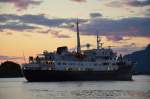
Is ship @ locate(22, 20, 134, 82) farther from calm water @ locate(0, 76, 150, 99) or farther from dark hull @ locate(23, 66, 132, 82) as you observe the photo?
calm water @ locate(0, 76, 150, 99)

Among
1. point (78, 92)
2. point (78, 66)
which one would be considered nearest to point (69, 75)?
point (78, 66)

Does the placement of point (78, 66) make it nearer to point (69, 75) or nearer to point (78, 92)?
point (69, 75)

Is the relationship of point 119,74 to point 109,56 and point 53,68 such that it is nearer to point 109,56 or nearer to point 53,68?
point 109,56

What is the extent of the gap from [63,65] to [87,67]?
292 inches

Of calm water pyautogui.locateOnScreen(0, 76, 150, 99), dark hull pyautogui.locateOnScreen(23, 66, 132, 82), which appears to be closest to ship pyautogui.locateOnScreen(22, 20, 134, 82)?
dark hull pyautogui.locateOnScreen(23, 66, 132, 82)

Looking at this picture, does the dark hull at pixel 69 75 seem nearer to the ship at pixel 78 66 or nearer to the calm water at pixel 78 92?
the ship at pixel 78 66

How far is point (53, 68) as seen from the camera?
129 metres

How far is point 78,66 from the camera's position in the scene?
433 ft

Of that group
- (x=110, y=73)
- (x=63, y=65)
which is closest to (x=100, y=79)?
(x=110, y=73)

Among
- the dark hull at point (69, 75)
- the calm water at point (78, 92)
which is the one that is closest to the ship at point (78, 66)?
the dark hull at point (69, 75)

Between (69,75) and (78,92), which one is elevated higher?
(78,92)

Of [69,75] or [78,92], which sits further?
[69,75]

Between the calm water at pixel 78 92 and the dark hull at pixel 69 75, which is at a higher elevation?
the calm water at pixel 78 92

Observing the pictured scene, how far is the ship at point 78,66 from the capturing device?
129 metres
